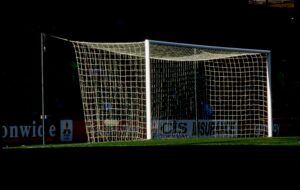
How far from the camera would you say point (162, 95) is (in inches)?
623

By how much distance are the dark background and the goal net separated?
2165mm

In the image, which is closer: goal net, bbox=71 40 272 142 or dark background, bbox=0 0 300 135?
goal net, bbox=71 40 272 142

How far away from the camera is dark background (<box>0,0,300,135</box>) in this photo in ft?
60.7

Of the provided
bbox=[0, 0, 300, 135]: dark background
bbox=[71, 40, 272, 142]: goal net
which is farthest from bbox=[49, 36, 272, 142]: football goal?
bbox=[0, 0, 300, 135]: dark background

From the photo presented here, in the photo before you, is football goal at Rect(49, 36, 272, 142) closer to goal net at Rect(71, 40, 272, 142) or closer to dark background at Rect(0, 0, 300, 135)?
goal net at Rect(71, 40, 272, 142)

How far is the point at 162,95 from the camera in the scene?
1583 centimetres

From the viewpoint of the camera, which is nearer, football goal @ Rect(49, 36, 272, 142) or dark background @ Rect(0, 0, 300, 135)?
football goal @ Rect(49, 36, 272, 142)
